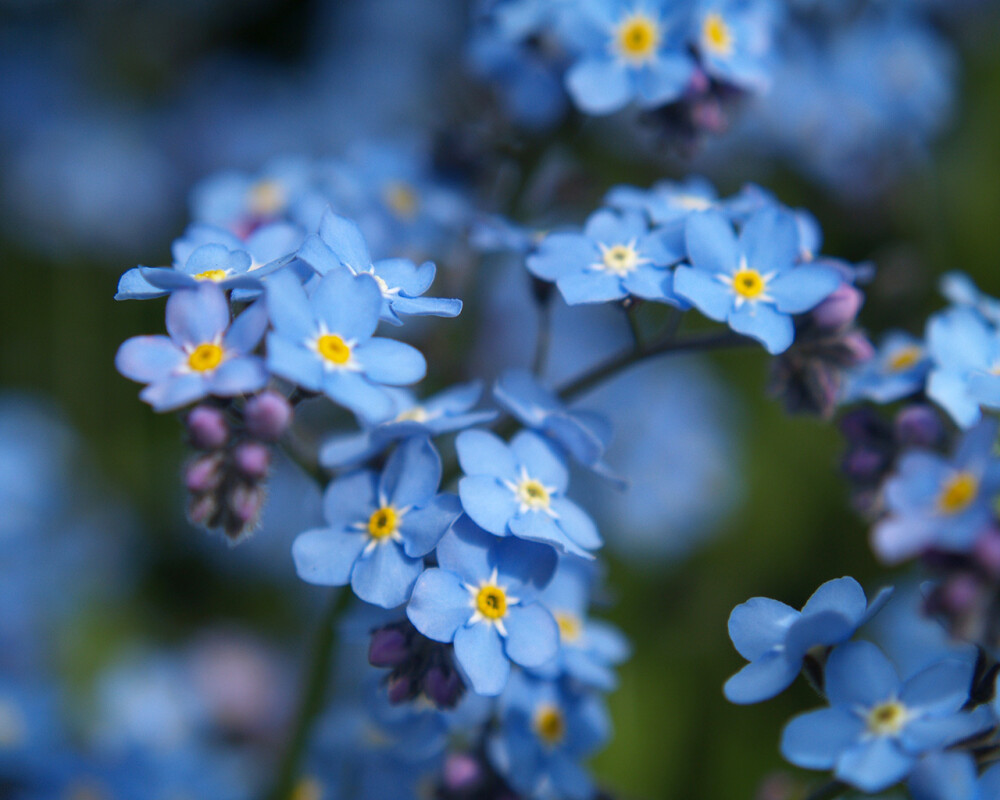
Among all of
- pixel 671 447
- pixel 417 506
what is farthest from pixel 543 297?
pixel 671 447

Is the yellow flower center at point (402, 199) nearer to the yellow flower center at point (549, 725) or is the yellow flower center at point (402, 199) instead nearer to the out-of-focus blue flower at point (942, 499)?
the yellow flower center at point (549, 725)

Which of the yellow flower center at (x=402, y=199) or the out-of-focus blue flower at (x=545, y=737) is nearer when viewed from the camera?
the out-of-focus blue flower at (x=545, y=737)

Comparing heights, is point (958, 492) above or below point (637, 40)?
below

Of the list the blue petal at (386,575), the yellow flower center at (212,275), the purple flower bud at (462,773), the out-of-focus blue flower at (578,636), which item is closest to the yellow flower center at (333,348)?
the yellow flower center at (212,275)

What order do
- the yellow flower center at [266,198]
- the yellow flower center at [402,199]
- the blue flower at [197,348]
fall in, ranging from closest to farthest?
the blue flower at [197,348], the yellow flower center at [266,198], the yellow flower center at [402,199]

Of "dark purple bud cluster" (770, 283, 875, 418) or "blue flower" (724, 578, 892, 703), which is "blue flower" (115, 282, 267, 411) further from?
"dark purple bud cluster" (770, 283, 875, 418)

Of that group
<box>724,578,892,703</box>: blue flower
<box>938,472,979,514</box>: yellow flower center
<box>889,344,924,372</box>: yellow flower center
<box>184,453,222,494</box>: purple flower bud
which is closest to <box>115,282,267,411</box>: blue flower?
<box>184,453,222,494</box>: purple flower bud

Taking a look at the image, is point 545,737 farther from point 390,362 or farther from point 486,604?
point 390,362

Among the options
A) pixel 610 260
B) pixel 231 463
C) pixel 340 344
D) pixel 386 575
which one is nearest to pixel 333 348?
pixel 340 344
